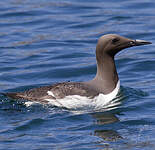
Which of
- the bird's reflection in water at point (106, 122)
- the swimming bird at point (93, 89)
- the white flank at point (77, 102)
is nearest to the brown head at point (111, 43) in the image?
the swimming bird at point (93, 89)

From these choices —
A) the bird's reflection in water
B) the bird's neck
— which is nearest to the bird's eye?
the bird's neck

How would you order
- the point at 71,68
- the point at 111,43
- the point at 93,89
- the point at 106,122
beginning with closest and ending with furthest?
the point at 106,122, the point at 93,89, the point at 111,43, the point at 71,68

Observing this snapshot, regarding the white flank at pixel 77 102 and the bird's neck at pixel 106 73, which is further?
the bird's neck at pixel 106 73

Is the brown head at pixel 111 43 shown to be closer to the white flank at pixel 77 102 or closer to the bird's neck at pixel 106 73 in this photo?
the bird's neck at pixel 106 73

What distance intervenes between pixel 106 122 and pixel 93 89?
0.79 m

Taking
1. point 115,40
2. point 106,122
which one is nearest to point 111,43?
point 115,40

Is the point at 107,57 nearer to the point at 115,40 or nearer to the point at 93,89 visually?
the point at 115,40

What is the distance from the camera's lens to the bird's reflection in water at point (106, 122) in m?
7.56

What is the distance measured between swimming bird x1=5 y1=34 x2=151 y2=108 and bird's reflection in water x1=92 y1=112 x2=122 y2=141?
32 centimetres

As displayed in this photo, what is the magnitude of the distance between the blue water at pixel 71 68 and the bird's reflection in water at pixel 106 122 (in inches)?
0.5

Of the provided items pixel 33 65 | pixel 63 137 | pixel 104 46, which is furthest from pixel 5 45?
pixel 63 137

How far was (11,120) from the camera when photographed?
8258mm

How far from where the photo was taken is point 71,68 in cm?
1132

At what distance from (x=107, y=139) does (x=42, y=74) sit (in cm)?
377
